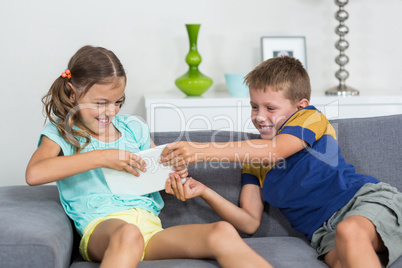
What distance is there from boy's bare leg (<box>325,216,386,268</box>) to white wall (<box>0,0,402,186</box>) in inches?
79.0

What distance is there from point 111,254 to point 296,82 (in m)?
0.88

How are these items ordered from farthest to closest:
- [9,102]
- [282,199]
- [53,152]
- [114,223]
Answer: [9,102]
[282,199]
[53,152]
[114,223]

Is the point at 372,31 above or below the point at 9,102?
above

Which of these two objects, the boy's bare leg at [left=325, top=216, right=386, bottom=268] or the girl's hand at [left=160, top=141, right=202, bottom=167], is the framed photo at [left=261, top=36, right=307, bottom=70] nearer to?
the girl's hand at [left=160, top=141, right=202, bottom=167]

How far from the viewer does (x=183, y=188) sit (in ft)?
5.65

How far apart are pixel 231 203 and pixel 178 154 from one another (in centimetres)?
29

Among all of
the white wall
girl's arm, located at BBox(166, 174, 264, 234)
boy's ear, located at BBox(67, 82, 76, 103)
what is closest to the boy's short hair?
girl's arm, located at BBox(166, 174, 264, 234)

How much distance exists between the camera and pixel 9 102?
10.5 ft

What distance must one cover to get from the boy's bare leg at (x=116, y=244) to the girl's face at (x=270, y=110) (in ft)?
1.95

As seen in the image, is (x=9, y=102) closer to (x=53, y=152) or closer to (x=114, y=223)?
(x=53, y=152)

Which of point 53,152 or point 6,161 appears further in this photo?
point 6,161

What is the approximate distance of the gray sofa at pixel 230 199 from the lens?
1.51m

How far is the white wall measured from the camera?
125 inches

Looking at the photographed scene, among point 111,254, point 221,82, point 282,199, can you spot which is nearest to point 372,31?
point 221,82
